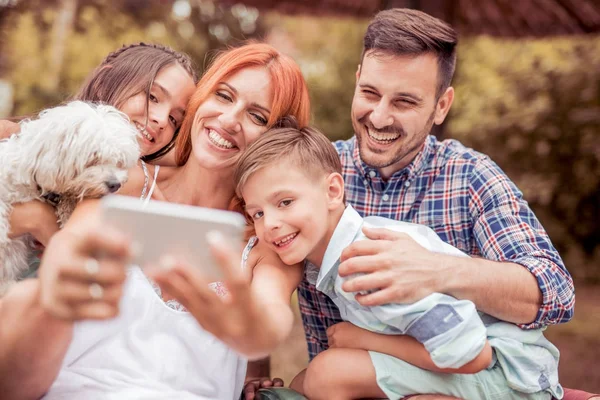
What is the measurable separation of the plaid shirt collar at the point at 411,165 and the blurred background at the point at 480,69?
0.88 metres

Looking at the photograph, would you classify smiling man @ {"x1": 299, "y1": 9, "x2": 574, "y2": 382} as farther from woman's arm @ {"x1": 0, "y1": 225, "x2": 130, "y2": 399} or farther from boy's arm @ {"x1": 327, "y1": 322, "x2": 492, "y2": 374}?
woman's arm @ {"x1": 0, "y1": 225, "x2": 130, "y2": 399}

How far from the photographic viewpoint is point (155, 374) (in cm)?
207

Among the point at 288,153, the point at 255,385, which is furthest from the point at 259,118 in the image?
the point at 255,385

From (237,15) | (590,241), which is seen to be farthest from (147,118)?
(237,15)

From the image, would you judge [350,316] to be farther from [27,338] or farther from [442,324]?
[27,338]

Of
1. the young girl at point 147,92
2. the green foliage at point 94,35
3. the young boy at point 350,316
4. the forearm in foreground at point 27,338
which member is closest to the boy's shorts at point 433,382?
the young boy at point 350,316

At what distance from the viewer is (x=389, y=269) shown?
2031 millimetres

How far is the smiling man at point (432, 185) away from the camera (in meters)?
2.33

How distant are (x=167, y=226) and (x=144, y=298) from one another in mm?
907

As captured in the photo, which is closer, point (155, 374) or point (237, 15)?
point (155, 374)

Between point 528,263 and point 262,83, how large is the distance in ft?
4.08

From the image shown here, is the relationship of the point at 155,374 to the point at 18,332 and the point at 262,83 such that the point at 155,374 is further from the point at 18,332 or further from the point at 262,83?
the point at 262,83

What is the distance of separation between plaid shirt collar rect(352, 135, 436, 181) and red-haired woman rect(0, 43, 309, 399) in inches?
19.5

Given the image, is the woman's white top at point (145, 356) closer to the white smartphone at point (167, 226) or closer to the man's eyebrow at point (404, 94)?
the white smartphone at point (167, 226)
